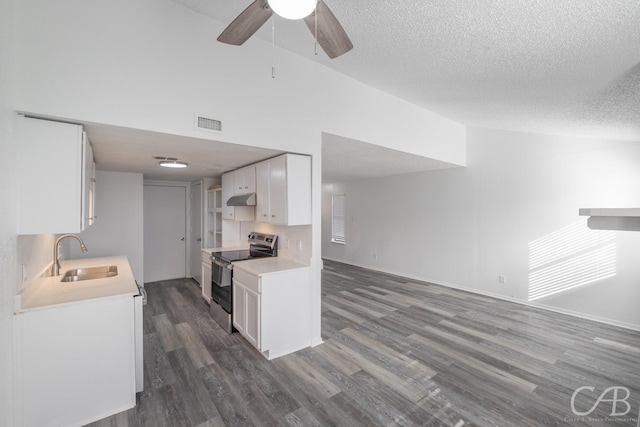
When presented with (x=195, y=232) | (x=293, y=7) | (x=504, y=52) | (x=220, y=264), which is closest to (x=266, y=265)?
(x=220, y=264)

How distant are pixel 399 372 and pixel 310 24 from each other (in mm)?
2864

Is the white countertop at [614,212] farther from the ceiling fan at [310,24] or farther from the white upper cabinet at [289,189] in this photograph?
the white upper cabinet at [289,189]

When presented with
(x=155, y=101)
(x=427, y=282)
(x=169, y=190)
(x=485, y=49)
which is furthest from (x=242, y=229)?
(x=485, y=49)

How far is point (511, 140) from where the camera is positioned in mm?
4590

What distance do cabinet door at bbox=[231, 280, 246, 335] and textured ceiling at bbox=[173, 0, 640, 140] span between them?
267 centimetres

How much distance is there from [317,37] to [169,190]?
5.34 m

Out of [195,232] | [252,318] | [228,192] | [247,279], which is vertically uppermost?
[228,192]

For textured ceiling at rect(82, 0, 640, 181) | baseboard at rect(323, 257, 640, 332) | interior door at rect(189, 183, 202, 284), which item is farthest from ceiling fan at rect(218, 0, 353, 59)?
baseboard at rect(323, 257, 640, 332)

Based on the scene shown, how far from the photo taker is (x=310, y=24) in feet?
4.81

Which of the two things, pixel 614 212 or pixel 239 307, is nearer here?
pixel 614 212

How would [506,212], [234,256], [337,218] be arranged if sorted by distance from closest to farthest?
[234,256], [506,212], [337,218]

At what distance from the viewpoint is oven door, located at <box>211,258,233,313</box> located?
3479 mm

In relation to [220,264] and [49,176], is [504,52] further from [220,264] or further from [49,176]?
[220,264]

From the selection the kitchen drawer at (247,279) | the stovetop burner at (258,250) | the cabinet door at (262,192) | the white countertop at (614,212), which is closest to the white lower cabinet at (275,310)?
the kitchen drawer at (247,279)
